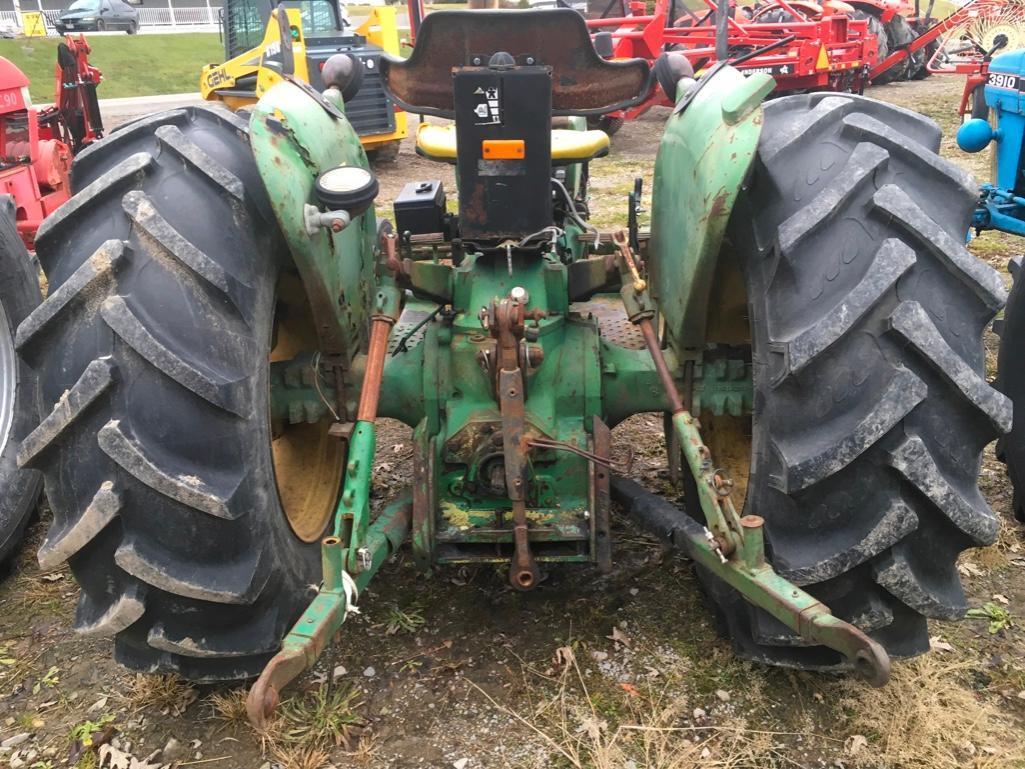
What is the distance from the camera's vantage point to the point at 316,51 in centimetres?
1066

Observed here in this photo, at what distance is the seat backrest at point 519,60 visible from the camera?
2.85m

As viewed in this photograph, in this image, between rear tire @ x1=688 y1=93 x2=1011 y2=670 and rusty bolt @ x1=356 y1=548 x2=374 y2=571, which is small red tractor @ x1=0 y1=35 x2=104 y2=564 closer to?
rusty bolt @ x1=356 y1=548 x2=374 y2=571

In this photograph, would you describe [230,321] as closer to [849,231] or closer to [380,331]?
[380,331]

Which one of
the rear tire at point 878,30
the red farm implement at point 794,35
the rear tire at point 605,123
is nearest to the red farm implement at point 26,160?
the rear tire at point 605,123

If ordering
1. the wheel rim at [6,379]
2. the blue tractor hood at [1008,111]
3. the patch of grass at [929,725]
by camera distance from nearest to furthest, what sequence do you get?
the patch of grass at [929,725] → the wheel rim at [6,379] → the blue tractor hood at [1008,111]

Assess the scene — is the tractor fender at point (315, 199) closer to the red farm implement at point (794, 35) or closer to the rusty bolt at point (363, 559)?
the rusty bolt at point (363, 559)

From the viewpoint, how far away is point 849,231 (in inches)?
83.6

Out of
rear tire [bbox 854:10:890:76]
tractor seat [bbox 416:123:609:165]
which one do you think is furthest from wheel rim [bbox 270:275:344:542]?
rear tire [bbox 854:10:890:76]

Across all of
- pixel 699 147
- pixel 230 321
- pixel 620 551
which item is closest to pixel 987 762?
pixel 620 551

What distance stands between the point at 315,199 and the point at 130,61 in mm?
26345

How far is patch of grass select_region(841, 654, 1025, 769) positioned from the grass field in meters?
21.6

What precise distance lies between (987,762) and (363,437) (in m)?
1.80

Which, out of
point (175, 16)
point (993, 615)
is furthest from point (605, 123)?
point (175, 16)

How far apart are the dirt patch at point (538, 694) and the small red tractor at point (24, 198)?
46cm
